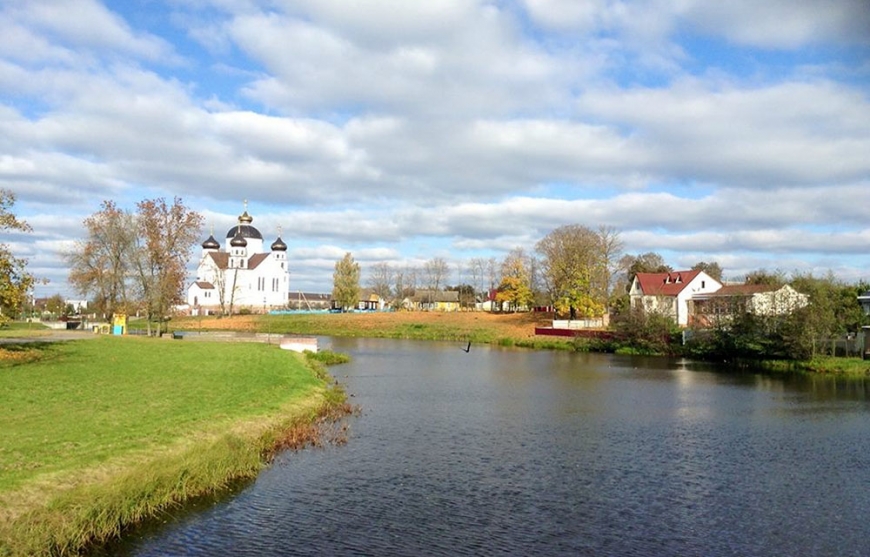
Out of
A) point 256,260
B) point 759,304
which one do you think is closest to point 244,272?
point 256,260

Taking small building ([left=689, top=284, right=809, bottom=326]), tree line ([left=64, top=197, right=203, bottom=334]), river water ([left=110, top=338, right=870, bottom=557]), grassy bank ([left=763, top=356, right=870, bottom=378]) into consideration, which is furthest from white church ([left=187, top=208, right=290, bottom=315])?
river water ([left=110, top=338, right=870, bottom=557])

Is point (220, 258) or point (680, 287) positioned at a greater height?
point (220, 258)

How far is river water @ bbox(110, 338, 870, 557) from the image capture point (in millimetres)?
12742

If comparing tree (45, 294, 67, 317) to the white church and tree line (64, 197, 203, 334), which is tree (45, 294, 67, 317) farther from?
tree line (64, 197, 203, 334)

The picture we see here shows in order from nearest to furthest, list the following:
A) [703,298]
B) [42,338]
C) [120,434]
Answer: [120,434]
[42,338]
[703,298]

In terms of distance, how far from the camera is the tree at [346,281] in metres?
128

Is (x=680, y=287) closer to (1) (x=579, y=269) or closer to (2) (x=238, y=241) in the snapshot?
(1) (x=579, y=269)

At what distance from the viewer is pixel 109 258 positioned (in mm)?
62656

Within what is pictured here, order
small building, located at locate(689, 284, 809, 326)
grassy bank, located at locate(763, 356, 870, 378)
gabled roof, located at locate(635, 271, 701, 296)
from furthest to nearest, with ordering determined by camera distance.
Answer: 1. gabled roof, located at locate(635, 271, 701, 296)
2. small building, located at locate(689, 284, 809, 326)
3. grassy bank, located at locate(763, 356, 870, 378)

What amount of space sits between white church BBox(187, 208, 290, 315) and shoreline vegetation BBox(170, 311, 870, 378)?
27.8 meters

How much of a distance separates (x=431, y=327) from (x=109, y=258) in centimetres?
3830

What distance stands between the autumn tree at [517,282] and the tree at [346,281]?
2779 centimetres

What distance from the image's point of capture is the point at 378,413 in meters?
26.4

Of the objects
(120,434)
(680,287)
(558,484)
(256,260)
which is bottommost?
(558,484)
